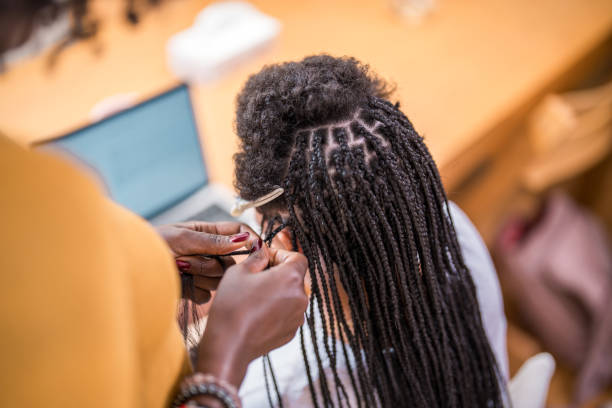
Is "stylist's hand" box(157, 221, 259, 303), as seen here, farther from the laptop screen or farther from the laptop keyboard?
the laptop screen

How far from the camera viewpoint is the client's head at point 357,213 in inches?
17.0

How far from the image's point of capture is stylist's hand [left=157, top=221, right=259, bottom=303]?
16.5 inches

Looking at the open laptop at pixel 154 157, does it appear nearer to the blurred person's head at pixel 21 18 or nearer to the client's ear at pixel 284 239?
the client's ear at pixel 284 239

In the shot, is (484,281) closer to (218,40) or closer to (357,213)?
(357,213)

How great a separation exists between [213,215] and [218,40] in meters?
0.56

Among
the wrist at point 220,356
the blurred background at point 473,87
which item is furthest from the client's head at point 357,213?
the blurred background at point 473,87

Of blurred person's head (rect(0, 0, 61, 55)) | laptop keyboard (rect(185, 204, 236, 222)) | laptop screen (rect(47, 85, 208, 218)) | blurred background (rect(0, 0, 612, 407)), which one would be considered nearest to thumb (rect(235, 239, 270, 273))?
laptop keyboard (rect(185, 204, 236, 222))

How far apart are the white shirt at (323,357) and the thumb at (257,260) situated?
10cm

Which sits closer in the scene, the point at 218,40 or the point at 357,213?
the point at 357,213

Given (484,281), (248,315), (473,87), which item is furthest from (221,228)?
(473,87)

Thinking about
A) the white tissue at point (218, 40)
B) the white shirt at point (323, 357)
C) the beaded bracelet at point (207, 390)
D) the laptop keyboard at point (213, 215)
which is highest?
the white tissue at point (218, 40)

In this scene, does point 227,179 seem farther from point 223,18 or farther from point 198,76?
point 223,18

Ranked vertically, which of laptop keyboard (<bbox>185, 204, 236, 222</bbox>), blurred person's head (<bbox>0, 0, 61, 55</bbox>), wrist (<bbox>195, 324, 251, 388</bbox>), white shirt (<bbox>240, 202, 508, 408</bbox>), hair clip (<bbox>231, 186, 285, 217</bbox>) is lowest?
white shirt (<bbox>240, 202, 508, 408</bbox>)

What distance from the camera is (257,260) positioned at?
40 cm
